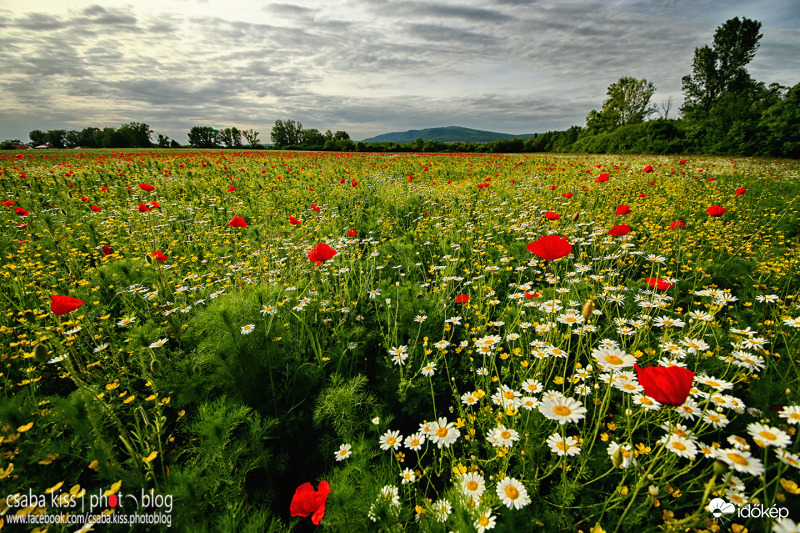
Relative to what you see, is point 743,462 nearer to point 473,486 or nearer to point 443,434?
point 473,486

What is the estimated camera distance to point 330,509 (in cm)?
143

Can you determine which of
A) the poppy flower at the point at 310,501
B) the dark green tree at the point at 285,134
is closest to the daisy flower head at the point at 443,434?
the poppy flower at the point at 310,501

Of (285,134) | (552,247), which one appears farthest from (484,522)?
(285,134)

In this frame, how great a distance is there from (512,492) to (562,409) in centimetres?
40

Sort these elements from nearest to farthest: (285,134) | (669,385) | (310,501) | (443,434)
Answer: (669,385), (310,501), (443,434), (285,134)

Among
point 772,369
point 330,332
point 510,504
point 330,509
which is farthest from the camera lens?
point 330,332

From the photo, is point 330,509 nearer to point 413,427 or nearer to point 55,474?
point 413,427

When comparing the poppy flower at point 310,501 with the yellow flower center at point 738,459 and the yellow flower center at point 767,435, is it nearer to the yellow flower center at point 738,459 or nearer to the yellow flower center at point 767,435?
the yellow flower center at point 738,459

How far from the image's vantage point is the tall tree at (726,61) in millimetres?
37594

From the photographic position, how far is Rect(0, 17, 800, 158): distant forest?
74.8 ft

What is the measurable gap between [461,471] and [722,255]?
4.75 meters

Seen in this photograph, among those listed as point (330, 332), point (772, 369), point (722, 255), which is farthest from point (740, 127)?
point (330, 332)

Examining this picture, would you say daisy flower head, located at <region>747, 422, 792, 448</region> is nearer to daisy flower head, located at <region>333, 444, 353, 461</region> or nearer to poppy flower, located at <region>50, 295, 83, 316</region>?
daisy flower head, located at <region>333, 444, 353, 461</region>

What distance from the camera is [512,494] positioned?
1298mm
